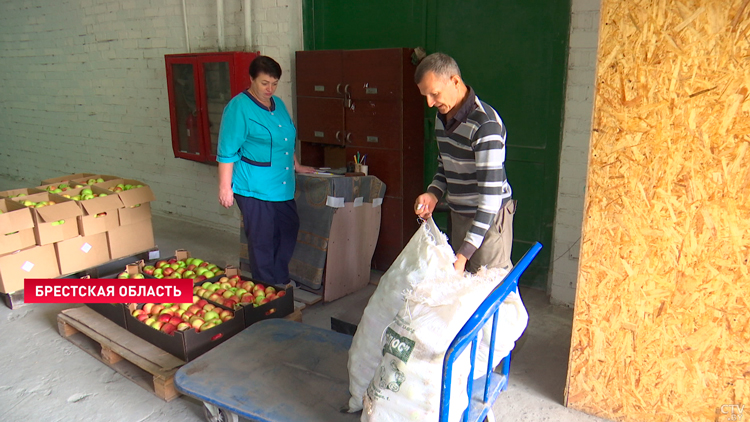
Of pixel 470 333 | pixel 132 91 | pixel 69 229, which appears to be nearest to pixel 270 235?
pixel 69 229

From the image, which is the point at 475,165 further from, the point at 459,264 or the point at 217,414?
the point at 217,414

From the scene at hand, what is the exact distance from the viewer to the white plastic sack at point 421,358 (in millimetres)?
1796

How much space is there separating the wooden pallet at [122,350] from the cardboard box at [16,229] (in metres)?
0.79

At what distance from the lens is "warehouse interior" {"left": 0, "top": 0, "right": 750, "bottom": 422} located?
2232mm

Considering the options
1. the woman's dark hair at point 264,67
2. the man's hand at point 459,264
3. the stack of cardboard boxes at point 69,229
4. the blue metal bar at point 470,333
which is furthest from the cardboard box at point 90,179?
the blue metal bar at point 470,333

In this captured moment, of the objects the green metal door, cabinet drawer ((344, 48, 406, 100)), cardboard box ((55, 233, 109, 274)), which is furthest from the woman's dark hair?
cardboard box ((55, 233, 109, 274))

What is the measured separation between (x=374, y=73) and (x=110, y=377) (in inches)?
109

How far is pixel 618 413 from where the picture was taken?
2.63 m

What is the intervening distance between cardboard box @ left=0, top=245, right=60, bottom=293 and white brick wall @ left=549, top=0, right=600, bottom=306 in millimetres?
3847

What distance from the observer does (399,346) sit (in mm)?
1825

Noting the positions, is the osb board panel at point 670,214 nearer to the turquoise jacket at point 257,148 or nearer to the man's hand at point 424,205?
the man's hand at point 424,205

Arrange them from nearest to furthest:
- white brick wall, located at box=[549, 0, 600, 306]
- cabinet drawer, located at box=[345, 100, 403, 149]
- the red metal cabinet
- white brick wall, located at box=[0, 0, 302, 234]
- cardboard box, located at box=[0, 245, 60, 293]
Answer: white brick wall, located at box=[549, 0, 600, 306], cardboard box, located at box=[0, 245, 60, 293], cabinet drawer, located at box=[345, 100, 403, 149], the red metal cabinet, white brick wall, located at box=[0, 0, 302, 234]

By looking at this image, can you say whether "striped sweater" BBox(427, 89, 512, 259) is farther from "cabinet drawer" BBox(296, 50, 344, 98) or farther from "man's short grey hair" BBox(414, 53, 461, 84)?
"cabinet drawer" BBox(296, 50, 344, 98)

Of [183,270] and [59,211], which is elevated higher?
[59,211]
